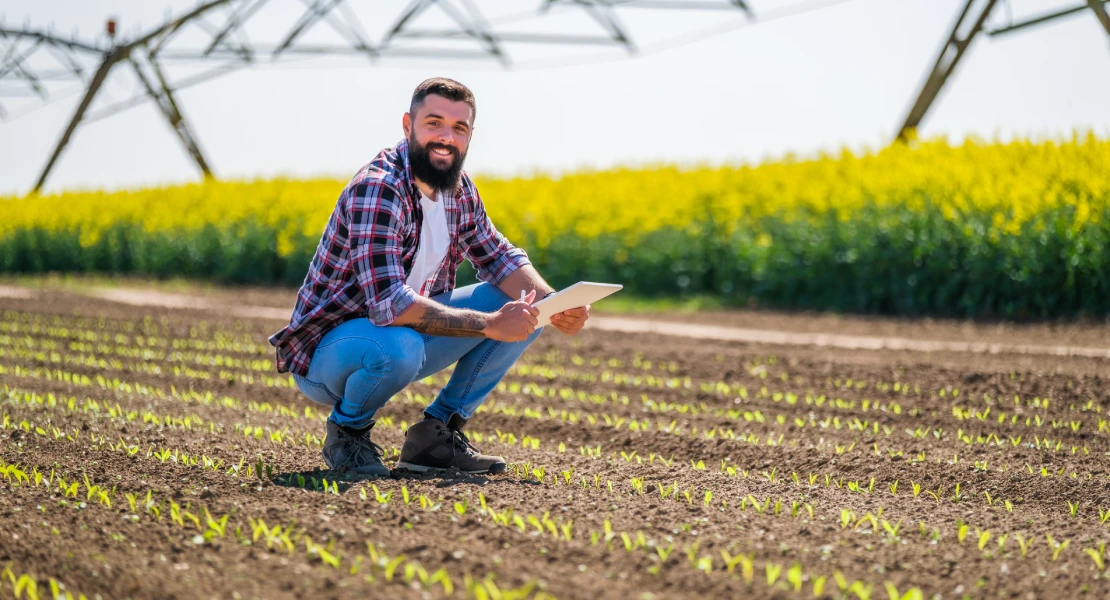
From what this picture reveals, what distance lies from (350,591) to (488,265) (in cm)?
183

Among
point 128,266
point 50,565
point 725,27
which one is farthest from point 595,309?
point 128,266

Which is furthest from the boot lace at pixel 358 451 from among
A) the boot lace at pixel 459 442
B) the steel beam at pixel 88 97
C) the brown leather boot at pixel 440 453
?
the steel beam at pixel 88 97

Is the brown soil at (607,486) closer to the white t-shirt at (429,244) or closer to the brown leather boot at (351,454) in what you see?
the brown leather boot at (351,454)

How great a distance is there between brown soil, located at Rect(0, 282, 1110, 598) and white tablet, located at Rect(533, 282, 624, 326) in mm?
663

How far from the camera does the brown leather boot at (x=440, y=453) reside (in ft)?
14.0

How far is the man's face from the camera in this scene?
394cm

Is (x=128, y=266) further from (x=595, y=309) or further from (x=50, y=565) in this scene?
(x=50, y=565)

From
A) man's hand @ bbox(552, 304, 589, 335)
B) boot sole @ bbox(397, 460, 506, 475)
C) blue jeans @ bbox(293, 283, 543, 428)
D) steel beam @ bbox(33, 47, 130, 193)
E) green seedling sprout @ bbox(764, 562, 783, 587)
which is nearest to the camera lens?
green seedling sprout @ bbox(764, 562, 783, 587)

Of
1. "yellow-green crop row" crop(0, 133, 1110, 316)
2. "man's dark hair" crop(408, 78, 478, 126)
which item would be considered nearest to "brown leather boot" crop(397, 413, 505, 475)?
"man's dark hair" crop(408, 78, 478, 126)

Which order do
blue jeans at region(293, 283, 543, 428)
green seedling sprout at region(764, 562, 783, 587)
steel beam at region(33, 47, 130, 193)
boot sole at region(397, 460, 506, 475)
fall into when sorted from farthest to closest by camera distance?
steel beam at region(33, 47, 130, 193) → boot sole at region(397, 460, 506, 475) → blue jeans at region(293, 283, 543, 428) → green seedling sprout at region(764, 562, 783, 587)

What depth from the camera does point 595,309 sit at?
501 inches

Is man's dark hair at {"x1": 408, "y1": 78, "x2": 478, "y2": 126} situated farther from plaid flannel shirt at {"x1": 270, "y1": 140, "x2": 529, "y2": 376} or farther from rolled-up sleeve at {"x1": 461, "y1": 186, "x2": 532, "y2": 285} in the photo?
rolled-up sleeve at {"x1": 461, "y1": 186, "x2": 532, "y2": 285}

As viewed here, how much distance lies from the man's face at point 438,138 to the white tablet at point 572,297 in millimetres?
634

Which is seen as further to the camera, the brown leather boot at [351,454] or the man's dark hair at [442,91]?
the brown leather boot at [351,454]
